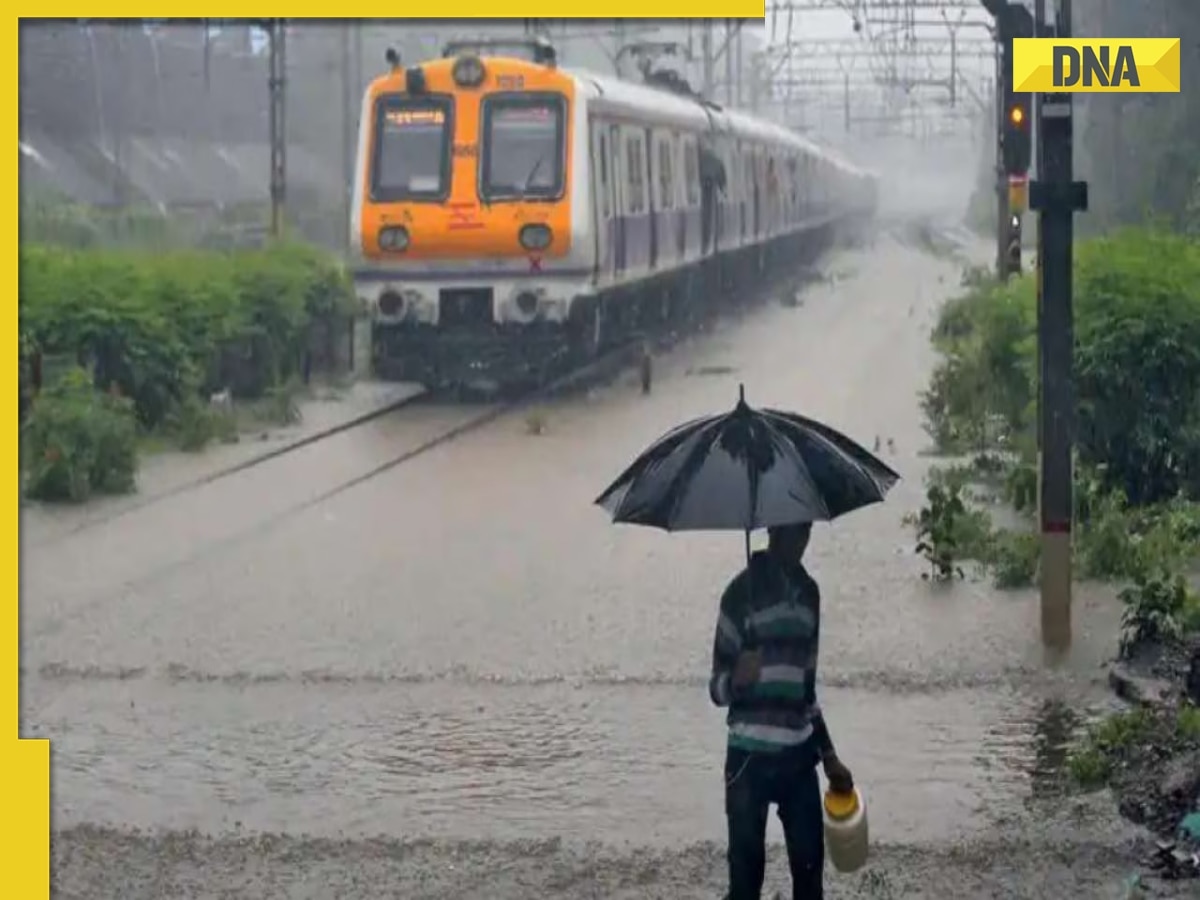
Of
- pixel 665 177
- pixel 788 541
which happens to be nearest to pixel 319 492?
pixel 788 541

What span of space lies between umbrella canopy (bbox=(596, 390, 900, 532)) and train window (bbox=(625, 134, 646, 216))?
52.0 feet

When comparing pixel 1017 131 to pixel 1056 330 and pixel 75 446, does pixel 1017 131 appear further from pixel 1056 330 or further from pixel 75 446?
pixel 75 446

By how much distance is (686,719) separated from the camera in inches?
300

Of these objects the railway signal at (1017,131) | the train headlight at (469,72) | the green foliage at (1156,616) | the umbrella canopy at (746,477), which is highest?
the train headlight at (469,72)

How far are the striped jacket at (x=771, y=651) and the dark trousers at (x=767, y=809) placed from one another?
0.19ft

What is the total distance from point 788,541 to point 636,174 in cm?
1668

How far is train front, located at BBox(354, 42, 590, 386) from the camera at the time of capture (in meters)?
18.2

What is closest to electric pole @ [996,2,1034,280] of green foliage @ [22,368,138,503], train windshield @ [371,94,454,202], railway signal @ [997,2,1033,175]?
railway signal @ [997,2,1033,175]

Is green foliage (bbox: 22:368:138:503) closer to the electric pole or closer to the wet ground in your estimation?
the wet ground

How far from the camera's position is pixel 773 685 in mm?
4383

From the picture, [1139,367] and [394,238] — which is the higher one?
[394,238]

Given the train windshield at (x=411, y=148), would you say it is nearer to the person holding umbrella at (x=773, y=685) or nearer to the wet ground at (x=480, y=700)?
A: the wet ground at (x=480, y=700)

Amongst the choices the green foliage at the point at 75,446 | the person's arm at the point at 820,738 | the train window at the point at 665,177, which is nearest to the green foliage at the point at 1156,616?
the person's arm at the point at 820,738

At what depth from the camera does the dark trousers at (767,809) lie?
446 centimetres
